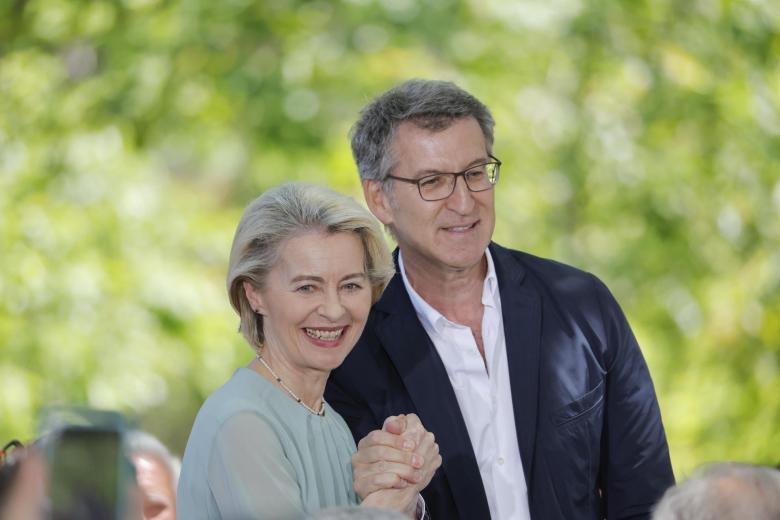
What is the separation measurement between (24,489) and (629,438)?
1.59 m

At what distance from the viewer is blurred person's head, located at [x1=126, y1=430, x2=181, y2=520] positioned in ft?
8.56

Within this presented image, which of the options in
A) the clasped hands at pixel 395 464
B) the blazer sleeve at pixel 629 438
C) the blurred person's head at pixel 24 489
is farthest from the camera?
the blazer sleeve at pixel 629 438

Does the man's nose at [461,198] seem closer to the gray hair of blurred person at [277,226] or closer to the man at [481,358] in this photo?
the man at [481,358]

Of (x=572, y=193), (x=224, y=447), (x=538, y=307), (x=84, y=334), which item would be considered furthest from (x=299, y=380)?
(x=572, y=193)

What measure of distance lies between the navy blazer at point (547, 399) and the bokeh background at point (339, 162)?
3086mm

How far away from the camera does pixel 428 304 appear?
269cm

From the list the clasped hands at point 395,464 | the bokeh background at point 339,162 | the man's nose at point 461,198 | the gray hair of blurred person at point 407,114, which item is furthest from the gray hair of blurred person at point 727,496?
the bokeh background at point 339,162

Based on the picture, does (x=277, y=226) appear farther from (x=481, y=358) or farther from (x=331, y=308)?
(x=481, y=358)

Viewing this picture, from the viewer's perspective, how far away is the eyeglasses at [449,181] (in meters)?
2.62

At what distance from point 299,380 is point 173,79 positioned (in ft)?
13.1

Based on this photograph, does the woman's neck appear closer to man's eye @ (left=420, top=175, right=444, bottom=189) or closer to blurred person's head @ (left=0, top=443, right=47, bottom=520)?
man's eye @ (left=420, top=175, right=444, bottom=189)

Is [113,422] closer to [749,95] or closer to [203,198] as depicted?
[203,198]

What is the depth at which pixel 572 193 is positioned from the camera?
21.5 ft

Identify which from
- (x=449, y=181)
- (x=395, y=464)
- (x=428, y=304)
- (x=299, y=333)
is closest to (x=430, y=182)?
(x=449, y=181)
